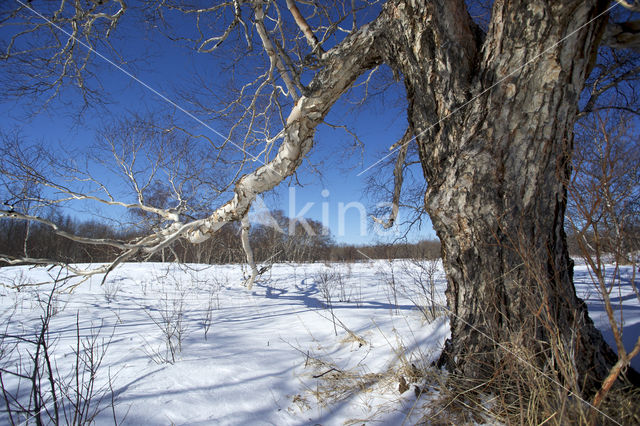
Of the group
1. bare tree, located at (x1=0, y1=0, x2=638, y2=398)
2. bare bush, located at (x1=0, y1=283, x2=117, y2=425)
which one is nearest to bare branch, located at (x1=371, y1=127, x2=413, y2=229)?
bare tree, located at (x1=0, y1=0, x2=638, y2=398)

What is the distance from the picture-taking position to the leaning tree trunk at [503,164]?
1206 millimetres

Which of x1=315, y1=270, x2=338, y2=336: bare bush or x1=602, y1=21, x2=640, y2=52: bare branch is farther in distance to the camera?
x1=315, y1=270, x2=338, y2=336: bare bush

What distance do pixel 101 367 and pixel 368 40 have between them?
2.88 metres

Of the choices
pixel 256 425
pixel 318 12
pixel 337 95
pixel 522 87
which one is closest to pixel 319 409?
pixel 256 425

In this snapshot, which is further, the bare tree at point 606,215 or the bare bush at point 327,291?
the bare bush at point 327,291

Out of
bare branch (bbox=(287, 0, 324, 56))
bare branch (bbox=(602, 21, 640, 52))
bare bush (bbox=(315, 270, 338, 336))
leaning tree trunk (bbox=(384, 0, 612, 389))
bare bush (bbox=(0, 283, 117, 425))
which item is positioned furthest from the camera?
bare bush (bbox=(315, 270, 338, 336))

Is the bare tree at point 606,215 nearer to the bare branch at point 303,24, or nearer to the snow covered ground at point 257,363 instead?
the snow covered ground at point 257,363

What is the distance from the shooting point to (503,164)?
4.39 feet

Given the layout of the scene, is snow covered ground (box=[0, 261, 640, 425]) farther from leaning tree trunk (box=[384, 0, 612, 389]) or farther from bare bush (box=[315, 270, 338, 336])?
leaning tree trunk (box=[384, 0, 612, 389])

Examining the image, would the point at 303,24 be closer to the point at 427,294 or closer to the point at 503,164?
the point at 503,164

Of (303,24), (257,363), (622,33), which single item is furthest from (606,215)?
(303,24)

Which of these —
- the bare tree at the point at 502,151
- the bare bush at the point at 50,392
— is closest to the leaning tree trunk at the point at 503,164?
the bare tree at the point at 502,151

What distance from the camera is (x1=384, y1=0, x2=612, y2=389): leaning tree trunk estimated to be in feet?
3.96

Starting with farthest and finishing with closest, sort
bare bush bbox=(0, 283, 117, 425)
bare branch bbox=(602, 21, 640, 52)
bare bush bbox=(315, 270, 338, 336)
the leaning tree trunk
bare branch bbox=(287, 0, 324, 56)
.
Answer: bare bush bbox=(315, 270, 338, 336) < bare branch bbox=(287, 0, 324, 56) < bare branch bbox=(602, 21, 640, 52) < the leaning tree trunk < bare bush bbox=(0, 283, 117, 425)
